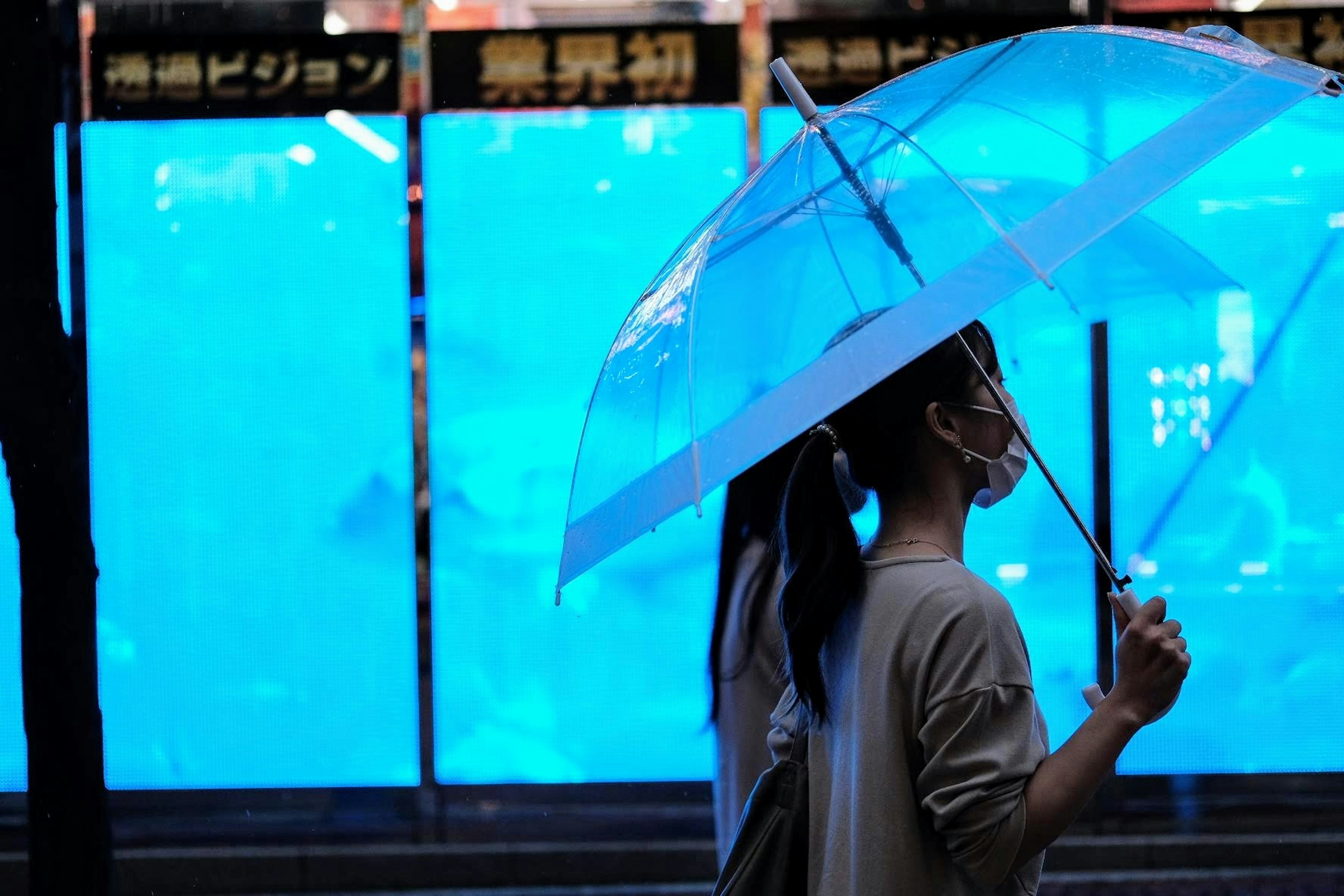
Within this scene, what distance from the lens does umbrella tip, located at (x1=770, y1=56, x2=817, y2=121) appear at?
1706 millimetres

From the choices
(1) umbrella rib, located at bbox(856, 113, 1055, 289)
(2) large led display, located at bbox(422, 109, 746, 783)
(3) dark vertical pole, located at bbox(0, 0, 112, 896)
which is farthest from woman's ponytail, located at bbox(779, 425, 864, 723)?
(2) large led display, located at bbox(422, 109, 746, 783)

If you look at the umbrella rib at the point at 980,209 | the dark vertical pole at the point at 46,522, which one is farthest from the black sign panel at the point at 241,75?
the umbrella rib at the point at 980,209

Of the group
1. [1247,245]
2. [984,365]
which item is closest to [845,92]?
[1247,245]

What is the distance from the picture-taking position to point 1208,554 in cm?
495

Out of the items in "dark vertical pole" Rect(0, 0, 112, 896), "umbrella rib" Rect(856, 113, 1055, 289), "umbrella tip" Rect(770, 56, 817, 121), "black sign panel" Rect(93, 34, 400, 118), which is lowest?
"dark vertical pole" Rect(0, 0, 112, 896)

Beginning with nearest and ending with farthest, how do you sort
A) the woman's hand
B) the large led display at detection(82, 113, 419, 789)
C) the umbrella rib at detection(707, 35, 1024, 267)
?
the woman's hand < the umbrella rib at detection(707, 35, 1024, 267) < the large led display at detection(82, 113, 419, 789)

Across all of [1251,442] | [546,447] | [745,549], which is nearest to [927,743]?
[745,549]

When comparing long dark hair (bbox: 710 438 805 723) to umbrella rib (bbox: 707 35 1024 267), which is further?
long dark hair (bbox: 710 438 805 723)

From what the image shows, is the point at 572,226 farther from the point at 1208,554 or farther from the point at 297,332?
the point at 1208,554

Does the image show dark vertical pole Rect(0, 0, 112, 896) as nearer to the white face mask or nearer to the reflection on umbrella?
the reflection on umbrella

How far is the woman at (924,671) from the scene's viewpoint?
4.83ft

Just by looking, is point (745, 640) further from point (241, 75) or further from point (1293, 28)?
point (1293, 28)

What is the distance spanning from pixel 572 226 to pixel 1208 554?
283 centimetres

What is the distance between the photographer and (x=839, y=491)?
1.70 m
